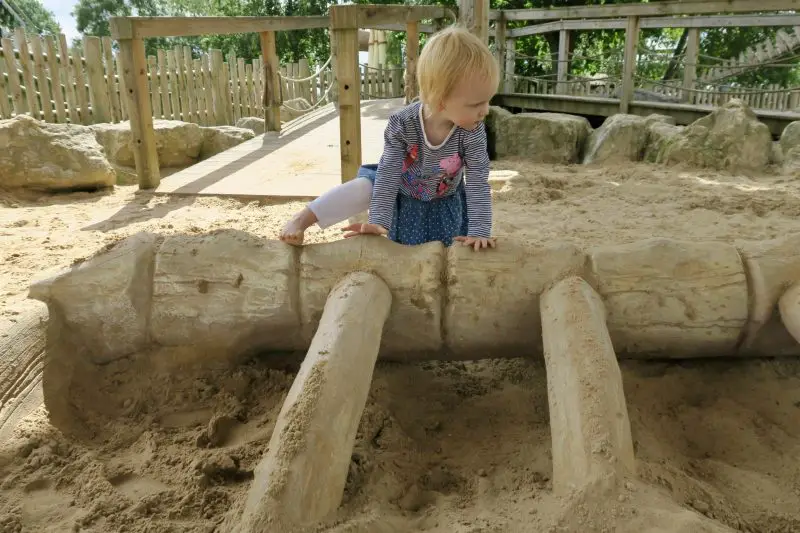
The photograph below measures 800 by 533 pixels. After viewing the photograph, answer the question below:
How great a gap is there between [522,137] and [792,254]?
557cm

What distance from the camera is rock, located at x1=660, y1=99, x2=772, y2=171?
19.2ft

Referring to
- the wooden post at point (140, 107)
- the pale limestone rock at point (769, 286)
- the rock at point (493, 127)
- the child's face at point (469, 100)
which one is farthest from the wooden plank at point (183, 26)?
the pale limestone rock at point (769, 286)

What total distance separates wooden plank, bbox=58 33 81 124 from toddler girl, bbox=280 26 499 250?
735cm

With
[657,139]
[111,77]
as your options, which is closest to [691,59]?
[657,139]

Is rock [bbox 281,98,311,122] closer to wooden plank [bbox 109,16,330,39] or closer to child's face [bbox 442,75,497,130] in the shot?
wooden plank [bbox 109,16,330,39]

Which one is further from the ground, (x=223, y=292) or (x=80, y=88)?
(x=80, y=88)

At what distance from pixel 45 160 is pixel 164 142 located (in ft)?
9.34

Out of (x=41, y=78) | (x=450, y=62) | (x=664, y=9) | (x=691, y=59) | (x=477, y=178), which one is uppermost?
(x=664, y=9)

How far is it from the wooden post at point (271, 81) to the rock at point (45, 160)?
9.72ft

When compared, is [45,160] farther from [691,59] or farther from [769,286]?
[691,59]

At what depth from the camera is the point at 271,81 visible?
26.9ft

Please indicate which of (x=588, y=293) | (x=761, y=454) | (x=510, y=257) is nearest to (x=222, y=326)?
(x=510, y=257)

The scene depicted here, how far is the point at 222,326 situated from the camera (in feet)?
6.78

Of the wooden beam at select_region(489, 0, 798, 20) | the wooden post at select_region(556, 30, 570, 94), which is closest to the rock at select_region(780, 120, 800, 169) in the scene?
the wooden beam at select_region(489, 0, 798, 20)
